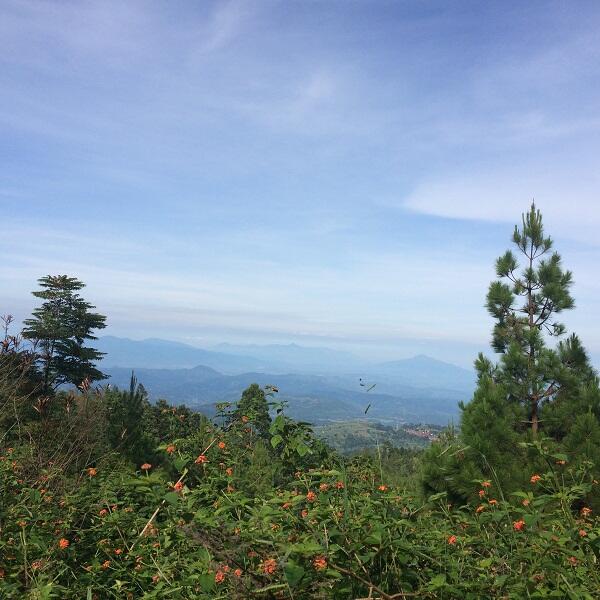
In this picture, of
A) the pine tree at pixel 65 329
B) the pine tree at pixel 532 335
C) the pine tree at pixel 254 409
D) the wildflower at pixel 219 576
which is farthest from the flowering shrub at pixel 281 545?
the pine tree at pixel 65 329

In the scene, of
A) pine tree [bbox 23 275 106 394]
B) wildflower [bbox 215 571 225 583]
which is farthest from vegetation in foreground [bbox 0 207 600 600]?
pine tree [bbox 23 275 106 394]

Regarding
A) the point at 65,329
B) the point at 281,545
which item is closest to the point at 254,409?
the point at 281,545

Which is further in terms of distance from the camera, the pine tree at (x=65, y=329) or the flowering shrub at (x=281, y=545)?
the pine tree at (x=65, y=329)

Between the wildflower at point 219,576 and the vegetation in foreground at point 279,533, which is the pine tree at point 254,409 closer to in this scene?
the vegetation in foreground at point 279,533

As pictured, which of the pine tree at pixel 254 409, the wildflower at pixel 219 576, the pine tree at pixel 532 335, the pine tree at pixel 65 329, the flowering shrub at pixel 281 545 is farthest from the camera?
the pine tree at pixel 65 329

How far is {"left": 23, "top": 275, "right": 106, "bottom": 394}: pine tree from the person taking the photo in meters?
37.1

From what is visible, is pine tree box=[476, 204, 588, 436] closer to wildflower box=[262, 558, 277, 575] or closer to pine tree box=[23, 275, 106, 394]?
wildflower box=[262, 558, 277, 575]

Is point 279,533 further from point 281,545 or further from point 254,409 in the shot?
point 254,409

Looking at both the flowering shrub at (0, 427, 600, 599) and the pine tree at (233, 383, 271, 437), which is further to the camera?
the pine tree at (233, 383, 271, 437)

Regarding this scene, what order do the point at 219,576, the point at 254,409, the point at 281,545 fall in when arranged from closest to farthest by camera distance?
the point at 219,576, the point at 281,545, the point at 254,409

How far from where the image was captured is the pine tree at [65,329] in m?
37.1

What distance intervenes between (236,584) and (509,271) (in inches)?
442

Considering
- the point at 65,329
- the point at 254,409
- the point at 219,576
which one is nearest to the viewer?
the point at 219,576

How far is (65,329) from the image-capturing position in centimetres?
3825
